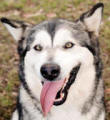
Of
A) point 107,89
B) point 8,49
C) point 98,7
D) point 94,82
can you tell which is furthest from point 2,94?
point 98,7

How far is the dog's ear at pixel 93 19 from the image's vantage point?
3.94 meters

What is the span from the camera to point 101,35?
6.43 m

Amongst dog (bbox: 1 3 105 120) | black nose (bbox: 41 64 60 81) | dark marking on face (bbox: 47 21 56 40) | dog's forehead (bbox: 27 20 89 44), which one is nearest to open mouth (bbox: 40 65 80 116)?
dog (bbox: 1 3 105 120)

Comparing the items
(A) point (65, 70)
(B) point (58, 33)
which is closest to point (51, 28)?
(B) point (58, 33)

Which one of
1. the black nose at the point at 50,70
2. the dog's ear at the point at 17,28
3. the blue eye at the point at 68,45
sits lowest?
the black nose at the point at 50,70

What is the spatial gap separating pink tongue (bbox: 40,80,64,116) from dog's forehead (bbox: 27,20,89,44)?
447 millimetres

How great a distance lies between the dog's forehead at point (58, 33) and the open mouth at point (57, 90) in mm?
334

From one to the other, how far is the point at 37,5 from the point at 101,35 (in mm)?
1678

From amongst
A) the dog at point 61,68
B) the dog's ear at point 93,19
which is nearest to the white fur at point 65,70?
the dog at point 61,68

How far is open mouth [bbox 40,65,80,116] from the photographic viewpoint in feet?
12.8

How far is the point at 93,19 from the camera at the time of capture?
158 inches

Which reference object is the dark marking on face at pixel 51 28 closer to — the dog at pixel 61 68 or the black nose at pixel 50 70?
the dog at pixel 61 68

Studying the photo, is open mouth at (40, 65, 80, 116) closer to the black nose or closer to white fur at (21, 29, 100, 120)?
white fur at (21, 29, 100, 120)

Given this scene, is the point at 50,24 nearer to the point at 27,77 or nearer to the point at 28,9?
the point at 27,77
